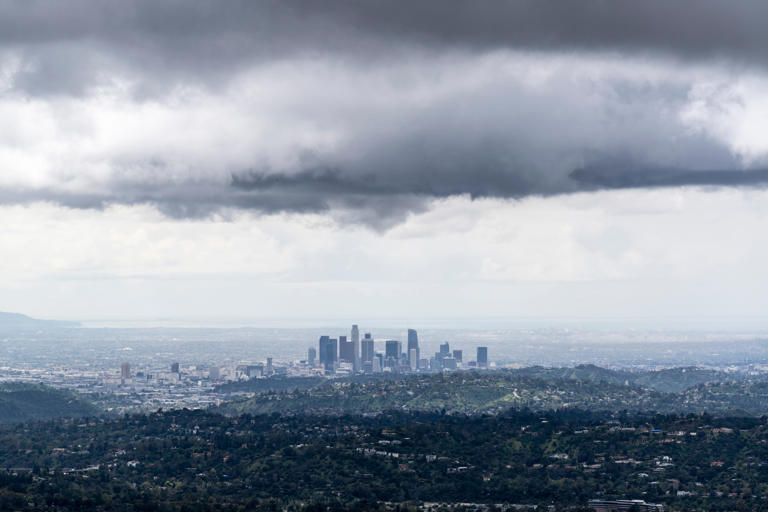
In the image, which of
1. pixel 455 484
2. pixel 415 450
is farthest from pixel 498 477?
pixel 415 450

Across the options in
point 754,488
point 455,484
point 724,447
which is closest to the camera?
point 754,488

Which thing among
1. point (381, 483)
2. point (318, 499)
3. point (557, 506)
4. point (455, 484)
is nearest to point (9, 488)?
point (318, 499)

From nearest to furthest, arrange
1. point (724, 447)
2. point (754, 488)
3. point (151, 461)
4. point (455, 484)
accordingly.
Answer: point (754, 488), point (455, 484), point (724, 447), point (151, 461)

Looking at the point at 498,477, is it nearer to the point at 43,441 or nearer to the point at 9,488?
the point at 9,488

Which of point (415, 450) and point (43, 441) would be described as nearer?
point (415, 450)

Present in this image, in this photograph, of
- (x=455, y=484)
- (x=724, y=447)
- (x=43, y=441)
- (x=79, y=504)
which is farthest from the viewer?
(x=43, y=441)

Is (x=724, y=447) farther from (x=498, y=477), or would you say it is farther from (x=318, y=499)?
(x=318, y=499)

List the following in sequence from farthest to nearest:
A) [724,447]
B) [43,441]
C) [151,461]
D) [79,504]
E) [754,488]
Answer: [43,441]
[151,461]
[724,447]
[754,488]
[79,504]

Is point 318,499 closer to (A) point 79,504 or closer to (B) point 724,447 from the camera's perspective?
(A) point 79,504

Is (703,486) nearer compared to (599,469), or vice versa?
(703,486)
